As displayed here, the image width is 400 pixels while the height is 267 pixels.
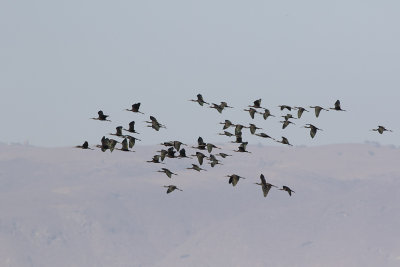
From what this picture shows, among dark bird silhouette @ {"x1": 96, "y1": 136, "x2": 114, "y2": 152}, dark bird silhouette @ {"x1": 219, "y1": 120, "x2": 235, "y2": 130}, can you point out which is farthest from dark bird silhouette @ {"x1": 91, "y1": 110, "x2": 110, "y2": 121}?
dark bird silhouette @ {"x1": 219, "y1": 120, "x2": 235, "y2": 130}

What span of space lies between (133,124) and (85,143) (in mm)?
4186

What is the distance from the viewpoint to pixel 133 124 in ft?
304

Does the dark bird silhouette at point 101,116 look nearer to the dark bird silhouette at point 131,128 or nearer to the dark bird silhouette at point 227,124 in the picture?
the dark bird silhouette at point 131,128

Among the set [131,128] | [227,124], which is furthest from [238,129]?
[131,128]

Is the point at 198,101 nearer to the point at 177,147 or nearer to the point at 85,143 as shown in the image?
the point at 177,147

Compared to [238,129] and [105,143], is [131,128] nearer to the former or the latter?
[105,143]

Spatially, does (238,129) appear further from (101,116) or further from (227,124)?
(101,116)

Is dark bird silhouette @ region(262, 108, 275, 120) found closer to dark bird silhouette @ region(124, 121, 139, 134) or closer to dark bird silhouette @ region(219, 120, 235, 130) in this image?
dark bird silhouette @ region(219, 120, 235, 130)

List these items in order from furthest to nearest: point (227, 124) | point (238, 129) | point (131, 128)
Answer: point (227, 124), point (238, 129), point (131, 128)

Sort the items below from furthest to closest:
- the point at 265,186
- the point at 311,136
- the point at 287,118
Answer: the point at 287,118
the point at 311,136
the point at 265,186

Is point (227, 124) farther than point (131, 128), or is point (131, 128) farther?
point (227, 124)

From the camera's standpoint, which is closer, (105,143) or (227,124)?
(105,143)

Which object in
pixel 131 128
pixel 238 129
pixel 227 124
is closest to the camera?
pixel 131 128

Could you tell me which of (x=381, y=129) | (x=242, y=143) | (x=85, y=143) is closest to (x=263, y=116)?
(x=242, y=143)
